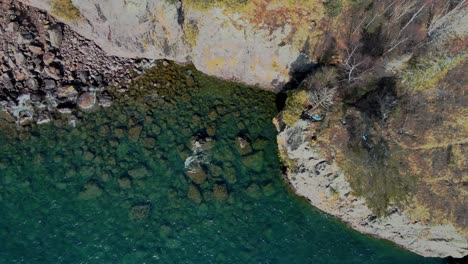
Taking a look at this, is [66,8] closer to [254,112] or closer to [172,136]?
[172,136]

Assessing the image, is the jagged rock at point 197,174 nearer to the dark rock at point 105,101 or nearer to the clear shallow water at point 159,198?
the clear shallow water at point 159,198

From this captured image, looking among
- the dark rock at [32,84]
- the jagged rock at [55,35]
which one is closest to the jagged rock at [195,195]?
the dark rock at [32,84]

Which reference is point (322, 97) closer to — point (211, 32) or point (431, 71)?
point (431, 71)

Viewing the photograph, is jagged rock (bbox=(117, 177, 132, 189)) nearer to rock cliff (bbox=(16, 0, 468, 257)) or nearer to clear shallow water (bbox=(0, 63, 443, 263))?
clear shallow water (bbox=(0, 63, 443, 263))

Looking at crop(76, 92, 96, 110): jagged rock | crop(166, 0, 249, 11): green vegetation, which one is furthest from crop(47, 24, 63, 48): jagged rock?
crop(166, 0, 249, 11): green vegetation

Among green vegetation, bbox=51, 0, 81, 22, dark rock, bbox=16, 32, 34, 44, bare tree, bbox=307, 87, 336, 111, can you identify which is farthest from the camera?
dark rock, bbox=16, 32, 34, 44

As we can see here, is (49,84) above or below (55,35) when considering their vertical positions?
below

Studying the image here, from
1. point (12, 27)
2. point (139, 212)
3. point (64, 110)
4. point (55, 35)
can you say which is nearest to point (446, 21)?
point (139, 212)
